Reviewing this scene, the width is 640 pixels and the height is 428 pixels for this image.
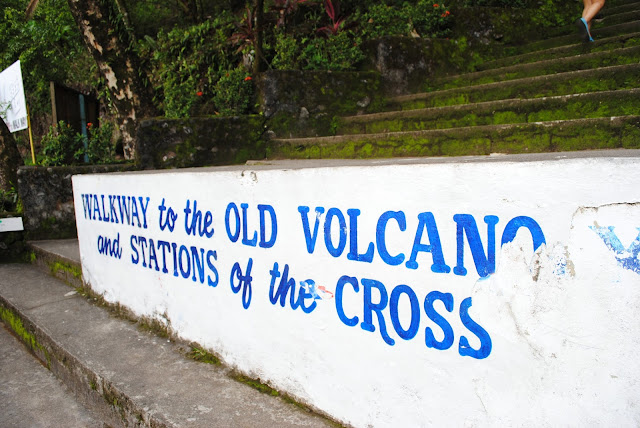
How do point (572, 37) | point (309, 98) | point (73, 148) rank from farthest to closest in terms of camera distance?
point (73, 148) → point (572, 37) → point (309, 98)

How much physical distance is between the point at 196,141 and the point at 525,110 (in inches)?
113

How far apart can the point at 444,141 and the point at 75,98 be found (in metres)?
8.17

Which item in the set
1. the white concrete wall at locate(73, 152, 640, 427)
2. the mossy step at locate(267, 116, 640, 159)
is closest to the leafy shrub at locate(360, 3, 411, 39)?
the mossy step at locate(267, 116, 640, 159)

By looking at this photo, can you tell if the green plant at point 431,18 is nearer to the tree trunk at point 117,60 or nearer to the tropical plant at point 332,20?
the tropical plant at point 332,20

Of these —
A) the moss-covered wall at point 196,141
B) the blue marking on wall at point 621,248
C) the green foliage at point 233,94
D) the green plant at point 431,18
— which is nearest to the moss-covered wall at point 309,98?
the green foliage at point 233,94

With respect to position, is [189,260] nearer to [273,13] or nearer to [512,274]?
[512,274]

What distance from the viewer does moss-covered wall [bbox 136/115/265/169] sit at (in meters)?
4.47

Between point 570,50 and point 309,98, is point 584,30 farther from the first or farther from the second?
point 309,98

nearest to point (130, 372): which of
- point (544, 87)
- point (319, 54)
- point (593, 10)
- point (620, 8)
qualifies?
point (544, 87)

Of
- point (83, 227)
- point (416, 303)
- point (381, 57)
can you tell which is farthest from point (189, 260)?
point (381, 57)

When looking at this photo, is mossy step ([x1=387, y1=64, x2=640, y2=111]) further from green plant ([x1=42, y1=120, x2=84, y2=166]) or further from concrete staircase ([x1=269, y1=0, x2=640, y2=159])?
green plant ([x1=42, y1=120, x2=84, y2=166])

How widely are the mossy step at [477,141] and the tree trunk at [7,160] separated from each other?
170 inches

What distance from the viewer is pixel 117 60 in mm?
6363

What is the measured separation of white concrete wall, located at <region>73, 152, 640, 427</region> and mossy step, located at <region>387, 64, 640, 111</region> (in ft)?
9.15
